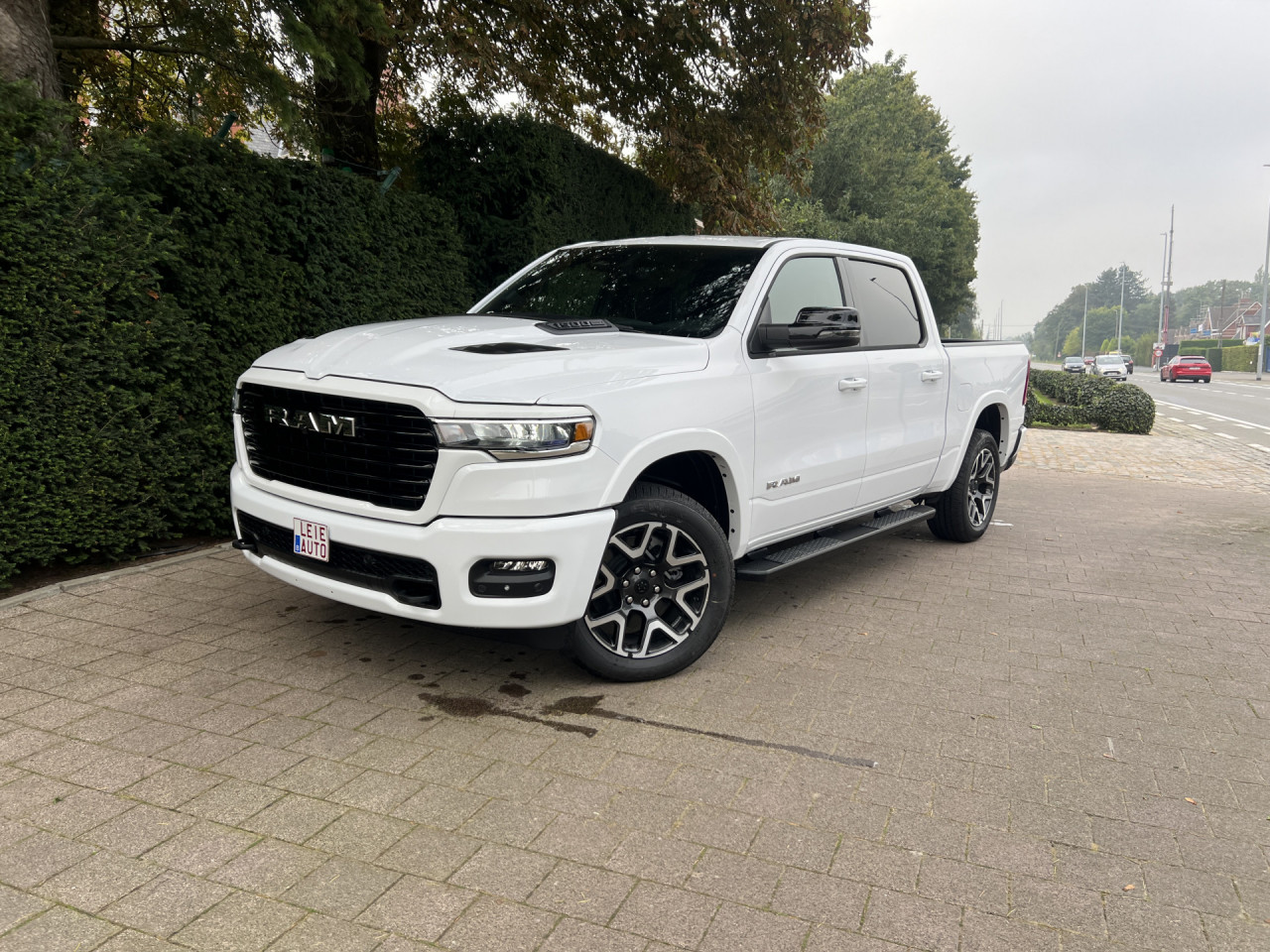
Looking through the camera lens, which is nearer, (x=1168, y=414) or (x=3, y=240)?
(x=3, y=240)

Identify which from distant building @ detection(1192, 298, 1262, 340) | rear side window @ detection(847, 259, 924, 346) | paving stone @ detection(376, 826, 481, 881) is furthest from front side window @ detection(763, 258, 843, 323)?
distant building @ detection(1192, 298, 1262, 340)

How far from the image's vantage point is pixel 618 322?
4906 millimetres

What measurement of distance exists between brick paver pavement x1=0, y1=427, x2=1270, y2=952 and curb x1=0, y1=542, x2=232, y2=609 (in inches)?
2.6

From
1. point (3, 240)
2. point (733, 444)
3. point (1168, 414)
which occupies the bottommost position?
point (1168, 414)

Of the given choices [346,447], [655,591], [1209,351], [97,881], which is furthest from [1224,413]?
[1209,351]

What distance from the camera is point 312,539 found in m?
3.92

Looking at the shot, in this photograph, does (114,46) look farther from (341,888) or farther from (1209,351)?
(1209,351)

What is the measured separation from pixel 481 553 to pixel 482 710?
2.48 feet

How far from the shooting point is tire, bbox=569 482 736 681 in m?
4.04

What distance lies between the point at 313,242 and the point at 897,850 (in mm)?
5669

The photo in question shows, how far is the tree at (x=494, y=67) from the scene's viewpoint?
6.38 metres

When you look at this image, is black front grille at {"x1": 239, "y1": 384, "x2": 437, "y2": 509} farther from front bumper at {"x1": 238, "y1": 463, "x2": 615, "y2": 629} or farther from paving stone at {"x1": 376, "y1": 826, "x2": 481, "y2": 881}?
paving stone at {"x1": 376, "y1": 826, "x2": 481, "y2": 881}

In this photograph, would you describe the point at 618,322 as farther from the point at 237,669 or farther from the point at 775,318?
the point at 237,669

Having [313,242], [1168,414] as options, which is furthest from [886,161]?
[313,242]
